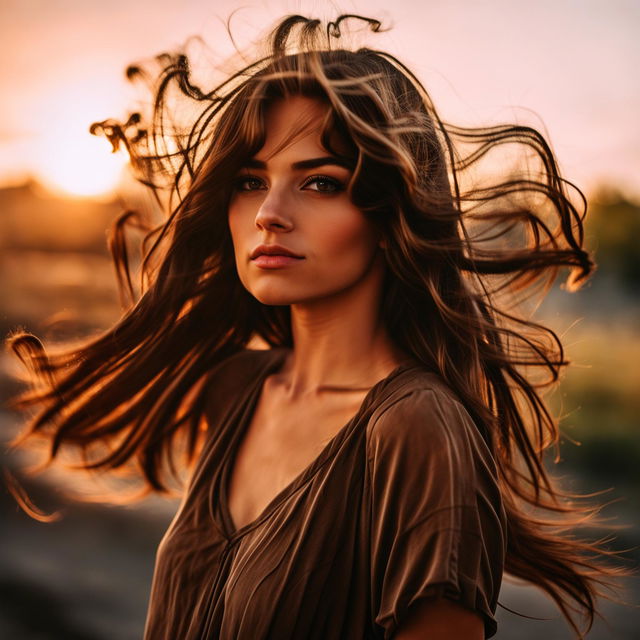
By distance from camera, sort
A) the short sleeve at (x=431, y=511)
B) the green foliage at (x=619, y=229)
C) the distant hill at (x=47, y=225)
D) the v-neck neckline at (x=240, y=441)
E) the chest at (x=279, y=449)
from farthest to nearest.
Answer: the green foliage at (x=619, y=229) < the distant hill at (x=47, y=225) < the chest at (x=279, y=449) < the v-neck neckline at (x=240, y=441) < the short sleeve at (x=431, y=511)

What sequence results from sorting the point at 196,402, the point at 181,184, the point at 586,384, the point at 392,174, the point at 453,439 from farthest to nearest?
the point at 586,384, the point at 196,402, the point at 181,184, the point at 392,174, the point at 453,439

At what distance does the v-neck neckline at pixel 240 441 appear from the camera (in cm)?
176

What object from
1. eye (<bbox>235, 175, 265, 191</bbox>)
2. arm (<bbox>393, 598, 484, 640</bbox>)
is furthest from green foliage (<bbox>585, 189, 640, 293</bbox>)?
arm (<bbox>393, 598, 484, 640</bbox>)

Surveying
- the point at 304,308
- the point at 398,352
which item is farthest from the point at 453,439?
the point at 304,308

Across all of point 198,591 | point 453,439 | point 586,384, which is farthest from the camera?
point 586,384

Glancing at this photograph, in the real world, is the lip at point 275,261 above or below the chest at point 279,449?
above

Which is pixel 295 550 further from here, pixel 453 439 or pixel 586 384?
pixel 586 384

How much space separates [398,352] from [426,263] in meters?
0.24

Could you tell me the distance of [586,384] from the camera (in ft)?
28.6

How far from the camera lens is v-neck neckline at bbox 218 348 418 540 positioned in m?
1.76

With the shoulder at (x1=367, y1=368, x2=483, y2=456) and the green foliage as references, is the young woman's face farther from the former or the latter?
the green foliage

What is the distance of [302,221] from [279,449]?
59 centimetres

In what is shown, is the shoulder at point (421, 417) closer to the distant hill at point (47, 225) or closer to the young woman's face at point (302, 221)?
the young woman's face at point (302, 221)

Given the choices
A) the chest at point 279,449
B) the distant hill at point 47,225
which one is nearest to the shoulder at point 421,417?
the chest at point 279,449
